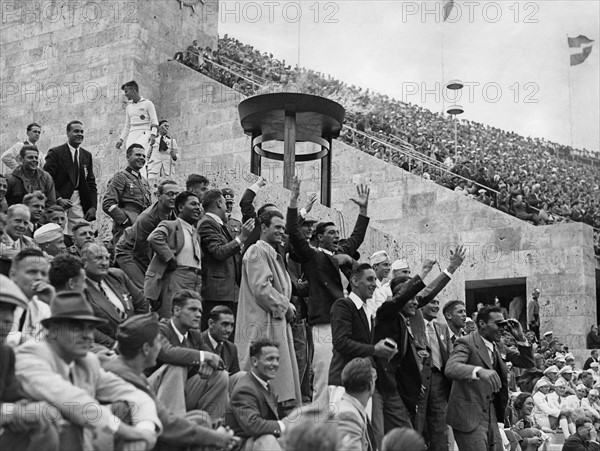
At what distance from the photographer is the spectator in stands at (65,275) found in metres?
6.18

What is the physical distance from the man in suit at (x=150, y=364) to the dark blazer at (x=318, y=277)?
3404 mm

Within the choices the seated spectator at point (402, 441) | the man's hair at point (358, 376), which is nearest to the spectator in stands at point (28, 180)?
the man's hair at point (358, 376)

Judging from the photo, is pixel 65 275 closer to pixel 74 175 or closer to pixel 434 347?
pixel 434 347

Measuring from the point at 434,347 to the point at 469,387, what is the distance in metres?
0.66

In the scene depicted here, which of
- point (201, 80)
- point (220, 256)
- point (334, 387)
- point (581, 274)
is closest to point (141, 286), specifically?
point (220, 256)

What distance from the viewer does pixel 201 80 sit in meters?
23.2

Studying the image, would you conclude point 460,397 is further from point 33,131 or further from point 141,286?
point 33,131

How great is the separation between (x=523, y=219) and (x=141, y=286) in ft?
46.1

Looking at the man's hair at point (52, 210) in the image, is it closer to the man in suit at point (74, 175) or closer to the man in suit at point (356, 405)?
the man in suit at point (74, 175)

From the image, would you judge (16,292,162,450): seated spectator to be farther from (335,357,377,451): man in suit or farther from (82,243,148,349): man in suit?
(335,357,377,451): man in suit

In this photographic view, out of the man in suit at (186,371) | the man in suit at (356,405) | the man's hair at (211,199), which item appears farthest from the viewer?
the man's hair at (211,199)

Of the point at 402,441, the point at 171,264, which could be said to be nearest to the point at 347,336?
the point at 171,264

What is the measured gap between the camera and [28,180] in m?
10.3

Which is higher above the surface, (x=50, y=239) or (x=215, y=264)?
(x=50, y=239)
